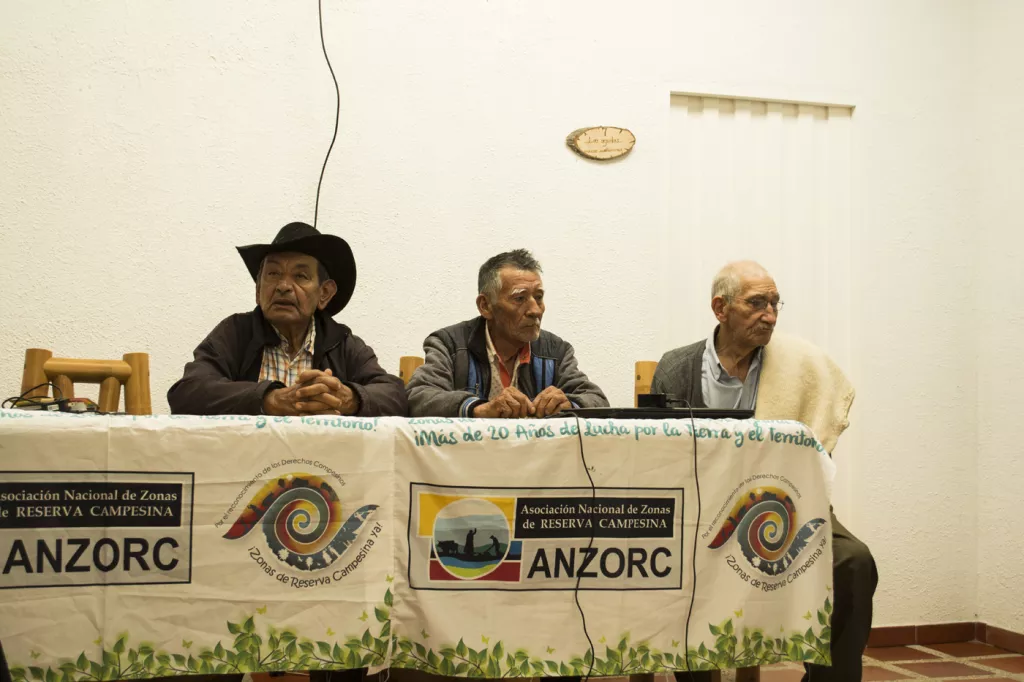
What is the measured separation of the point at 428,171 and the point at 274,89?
0.71 meters

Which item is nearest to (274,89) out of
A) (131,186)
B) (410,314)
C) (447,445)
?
(131,186)

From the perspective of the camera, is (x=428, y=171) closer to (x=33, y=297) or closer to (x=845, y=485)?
(x=33, y=297)

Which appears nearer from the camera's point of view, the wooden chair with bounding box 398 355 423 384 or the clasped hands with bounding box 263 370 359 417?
the clasped hands with bounding box 263 370 359 417

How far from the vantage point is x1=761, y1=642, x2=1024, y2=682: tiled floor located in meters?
3.45

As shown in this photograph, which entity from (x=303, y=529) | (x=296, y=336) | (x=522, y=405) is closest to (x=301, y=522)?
(x=303, y=529)

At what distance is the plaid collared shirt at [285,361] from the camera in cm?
275

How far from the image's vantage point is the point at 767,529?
77.7 inches

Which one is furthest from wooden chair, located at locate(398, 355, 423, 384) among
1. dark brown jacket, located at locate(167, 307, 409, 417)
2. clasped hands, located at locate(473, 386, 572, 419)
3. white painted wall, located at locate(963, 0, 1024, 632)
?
white painted wall, located at locate(963, 0, 1024, 632)

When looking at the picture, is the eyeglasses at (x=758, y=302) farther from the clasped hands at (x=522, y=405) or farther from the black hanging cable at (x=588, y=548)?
the black hanging cable at (x=588, y=548)

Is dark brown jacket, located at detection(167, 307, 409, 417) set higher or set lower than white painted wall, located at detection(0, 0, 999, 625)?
lower

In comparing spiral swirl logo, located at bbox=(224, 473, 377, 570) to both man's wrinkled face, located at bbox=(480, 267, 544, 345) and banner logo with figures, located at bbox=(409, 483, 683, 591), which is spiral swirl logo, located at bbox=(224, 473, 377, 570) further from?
man's wrinkled face, located at bbox=(480, 267, 544, 345)

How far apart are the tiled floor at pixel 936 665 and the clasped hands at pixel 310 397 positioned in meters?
2.18

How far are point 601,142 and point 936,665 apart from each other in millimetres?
2639

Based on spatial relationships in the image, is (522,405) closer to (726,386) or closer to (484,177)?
(726,386)
